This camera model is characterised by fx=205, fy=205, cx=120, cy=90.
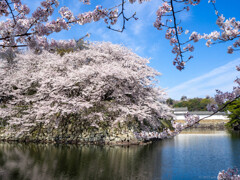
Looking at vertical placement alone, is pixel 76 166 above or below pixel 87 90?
below

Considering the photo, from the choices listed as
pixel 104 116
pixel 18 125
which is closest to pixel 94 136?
pixel 104 116

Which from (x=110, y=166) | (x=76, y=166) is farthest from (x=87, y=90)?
(x=110, y=166)

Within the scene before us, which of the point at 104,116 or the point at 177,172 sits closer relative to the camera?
the point at 177,172

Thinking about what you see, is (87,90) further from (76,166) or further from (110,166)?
(110,166)

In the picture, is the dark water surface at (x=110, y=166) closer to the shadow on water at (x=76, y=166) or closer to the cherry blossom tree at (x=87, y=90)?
the shadow on water at (x=76, y=166)

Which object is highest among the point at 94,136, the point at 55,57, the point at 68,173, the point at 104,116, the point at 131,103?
the point at 55,57

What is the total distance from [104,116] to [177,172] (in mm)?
7382

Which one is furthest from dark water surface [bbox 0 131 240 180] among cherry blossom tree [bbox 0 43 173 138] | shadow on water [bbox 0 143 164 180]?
cherry blossom tree [bbox 0 43 173 138]

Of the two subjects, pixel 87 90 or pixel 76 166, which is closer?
pixel 76 166

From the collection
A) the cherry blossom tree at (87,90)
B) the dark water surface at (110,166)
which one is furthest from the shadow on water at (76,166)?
the cherry blossom tree at (87,90)

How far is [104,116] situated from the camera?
1387 centimetres

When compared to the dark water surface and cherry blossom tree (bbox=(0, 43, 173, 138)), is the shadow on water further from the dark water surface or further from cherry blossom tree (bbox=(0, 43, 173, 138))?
cherry blossom tree (bbox=(0, 43, 173, 138))

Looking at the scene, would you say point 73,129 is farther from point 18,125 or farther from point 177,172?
point 177,172

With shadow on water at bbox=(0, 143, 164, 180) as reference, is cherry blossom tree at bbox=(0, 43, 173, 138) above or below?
above
